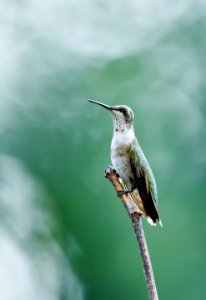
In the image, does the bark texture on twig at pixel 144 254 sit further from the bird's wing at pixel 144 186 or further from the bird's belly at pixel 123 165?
the bird's belly at pixel 123 165

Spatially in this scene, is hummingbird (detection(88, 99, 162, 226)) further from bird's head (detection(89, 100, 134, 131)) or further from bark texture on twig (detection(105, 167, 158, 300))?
bark texture on twig (detection(105, 167, 158, 300))

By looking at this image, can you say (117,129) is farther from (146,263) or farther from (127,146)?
(146,263)

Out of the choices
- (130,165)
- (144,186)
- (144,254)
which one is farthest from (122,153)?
(144,254)

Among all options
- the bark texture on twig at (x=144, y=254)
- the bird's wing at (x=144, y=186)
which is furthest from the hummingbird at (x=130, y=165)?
the bark texture on twig at (x=144, y=254)

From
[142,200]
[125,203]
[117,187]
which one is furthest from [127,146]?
[125,203]

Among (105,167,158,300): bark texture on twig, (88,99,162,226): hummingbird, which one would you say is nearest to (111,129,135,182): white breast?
(88,99,162,226): hummingbird

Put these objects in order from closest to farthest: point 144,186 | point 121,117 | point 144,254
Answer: point 144,254
point 144,186
point 121,117

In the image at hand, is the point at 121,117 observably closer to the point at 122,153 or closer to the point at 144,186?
the point at 122,153
